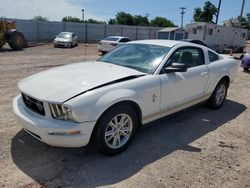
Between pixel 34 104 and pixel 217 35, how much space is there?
962 inches

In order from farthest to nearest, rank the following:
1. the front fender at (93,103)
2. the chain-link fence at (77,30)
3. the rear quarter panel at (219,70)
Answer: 1. the chain-link fence at (77,30)
2. the rear quarter panel at (219,70)
3. the front fender at (93,103)

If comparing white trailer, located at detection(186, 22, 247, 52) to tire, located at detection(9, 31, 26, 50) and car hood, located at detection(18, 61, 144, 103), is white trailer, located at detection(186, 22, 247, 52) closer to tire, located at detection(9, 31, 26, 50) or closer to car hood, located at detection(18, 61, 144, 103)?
tire, located at detection(9, 31, 26, 50)

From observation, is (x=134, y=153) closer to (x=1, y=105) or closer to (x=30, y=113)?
(x=30, y=113)

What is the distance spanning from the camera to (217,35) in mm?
24828

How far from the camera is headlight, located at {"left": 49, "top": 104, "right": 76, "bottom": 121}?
3.05 metres

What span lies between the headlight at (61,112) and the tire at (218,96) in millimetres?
3610

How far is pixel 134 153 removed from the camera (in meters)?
3.68

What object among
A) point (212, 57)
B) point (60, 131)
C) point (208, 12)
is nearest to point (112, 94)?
point (60, 131)

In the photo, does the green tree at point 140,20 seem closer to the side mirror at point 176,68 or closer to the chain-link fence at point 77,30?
the chain-link fence at point 77,30

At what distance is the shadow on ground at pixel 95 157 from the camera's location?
3.05 m

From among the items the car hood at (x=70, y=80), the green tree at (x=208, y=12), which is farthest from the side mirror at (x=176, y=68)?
the green tree at (x=208, y=12)

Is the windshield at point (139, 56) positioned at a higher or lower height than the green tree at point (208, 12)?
lower

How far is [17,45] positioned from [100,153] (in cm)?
1864

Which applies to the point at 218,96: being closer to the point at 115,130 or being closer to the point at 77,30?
the point at 115,130
